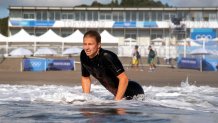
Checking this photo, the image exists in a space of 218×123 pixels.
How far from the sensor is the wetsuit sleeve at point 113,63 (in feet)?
22.0

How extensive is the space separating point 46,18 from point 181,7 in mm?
22564

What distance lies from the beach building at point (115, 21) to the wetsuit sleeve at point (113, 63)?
6682 cm

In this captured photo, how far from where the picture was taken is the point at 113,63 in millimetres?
6707

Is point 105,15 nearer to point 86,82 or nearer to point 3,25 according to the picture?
point 3,25

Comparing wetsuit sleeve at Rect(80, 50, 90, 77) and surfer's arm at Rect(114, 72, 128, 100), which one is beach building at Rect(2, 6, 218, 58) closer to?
wetsuit sleeve at Rect(80, 50, 90, 77)

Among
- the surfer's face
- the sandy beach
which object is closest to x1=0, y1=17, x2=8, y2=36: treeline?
the sandy beach

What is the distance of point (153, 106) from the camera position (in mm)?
8070

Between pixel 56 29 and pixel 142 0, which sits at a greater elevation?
pixel 142 0

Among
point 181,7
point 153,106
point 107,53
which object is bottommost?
point 153,106

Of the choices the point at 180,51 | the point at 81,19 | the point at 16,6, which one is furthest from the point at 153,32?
the point at 180,51

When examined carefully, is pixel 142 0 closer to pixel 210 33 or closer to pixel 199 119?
pixel 210 33

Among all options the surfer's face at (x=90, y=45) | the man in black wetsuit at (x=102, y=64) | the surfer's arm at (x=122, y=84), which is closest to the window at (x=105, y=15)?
the man in black wetsuit at (x=102, y=64)

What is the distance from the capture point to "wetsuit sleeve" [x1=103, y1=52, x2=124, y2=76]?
22.0 feet

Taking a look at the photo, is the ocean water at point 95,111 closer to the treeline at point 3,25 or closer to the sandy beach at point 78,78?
the sandy beach at point 78,78
